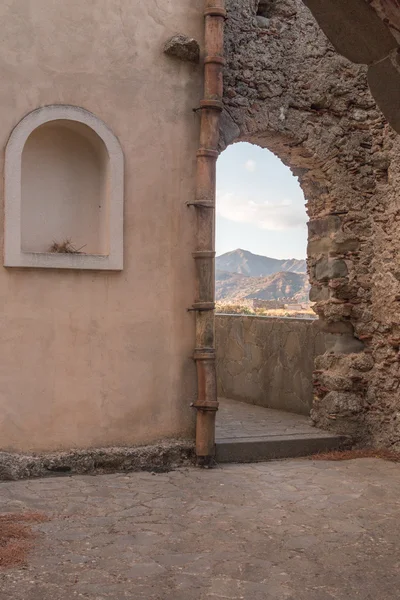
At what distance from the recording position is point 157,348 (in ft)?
19.8

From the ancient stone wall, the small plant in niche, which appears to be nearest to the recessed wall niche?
the small plant in niche

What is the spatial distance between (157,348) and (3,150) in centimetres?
209

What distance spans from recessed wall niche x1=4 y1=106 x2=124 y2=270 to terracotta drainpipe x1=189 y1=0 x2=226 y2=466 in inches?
28.9

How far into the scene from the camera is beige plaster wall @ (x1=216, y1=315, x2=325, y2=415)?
8383mm

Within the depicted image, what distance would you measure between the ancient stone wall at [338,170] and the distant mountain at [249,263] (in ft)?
218

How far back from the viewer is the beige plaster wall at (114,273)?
18.2 ft

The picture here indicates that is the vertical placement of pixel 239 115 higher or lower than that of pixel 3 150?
higher

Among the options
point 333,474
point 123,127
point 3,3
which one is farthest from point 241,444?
point 3,3

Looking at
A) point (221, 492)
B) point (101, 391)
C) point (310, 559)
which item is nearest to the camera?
point (310, 559)

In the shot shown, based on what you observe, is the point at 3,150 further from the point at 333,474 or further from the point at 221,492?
the point at 333,474

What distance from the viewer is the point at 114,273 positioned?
590 cm

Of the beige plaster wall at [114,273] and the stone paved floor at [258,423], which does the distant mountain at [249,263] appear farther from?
the beige plaster wall at [114,273]

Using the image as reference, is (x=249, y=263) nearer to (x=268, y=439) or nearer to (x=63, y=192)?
(x=268, y=439)

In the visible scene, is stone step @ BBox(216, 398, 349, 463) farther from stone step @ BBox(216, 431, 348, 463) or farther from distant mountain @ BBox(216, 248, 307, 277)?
distant mountain @ BBox(216, 248, 307, 277)
